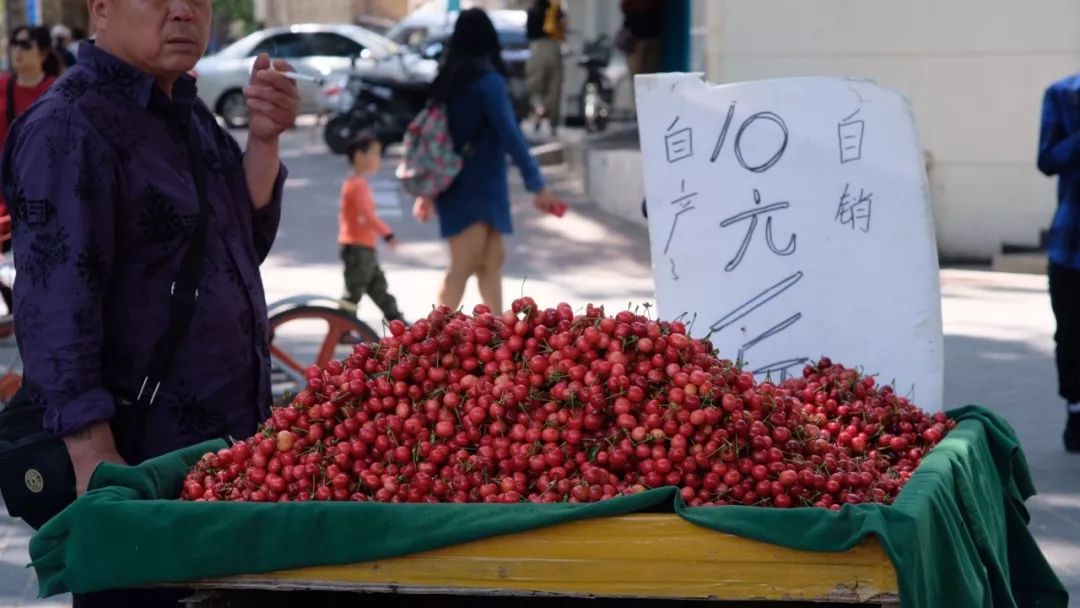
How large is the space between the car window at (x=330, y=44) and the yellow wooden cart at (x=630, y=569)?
922 inches

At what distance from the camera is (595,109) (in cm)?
2011

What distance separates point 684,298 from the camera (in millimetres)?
Result: 4711

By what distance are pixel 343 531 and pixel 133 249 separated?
0.79 m

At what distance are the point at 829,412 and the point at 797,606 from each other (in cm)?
82

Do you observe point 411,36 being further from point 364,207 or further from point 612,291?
point 364,207

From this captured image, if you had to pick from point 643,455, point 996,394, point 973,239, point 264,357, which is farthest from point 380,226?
point 643,455

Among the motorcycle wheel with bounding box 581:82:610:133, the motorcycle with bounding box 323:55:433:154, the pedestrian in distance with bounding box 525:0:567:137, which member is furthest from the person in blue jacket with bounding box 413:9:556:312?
the motorcycle with bounding box 323:55:433:154

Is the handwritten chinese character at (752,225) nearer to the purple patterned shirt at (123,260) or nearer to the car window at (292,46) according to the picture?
the purple patterned shirt at (123,260)

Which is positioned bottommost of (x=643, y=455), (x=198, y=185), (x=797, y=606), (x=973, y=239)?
(x=973, y=239)

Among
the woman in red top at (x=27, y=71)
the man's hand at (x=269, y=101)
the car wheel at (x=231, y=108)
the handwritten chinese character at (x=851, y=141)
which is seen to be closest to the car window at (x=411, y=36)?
the car wheel at (x=231, y=108)

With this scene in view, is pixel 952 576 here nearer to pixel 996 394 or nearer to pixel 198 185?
pixel 198 185

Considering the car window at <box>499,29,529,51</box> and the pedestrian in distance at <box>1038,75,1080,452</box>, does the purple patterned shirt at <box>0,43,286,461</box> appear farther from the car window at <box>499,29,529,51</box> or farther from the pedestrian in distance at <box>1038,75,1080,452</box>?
the car window at <box>499,29,529,51</box>

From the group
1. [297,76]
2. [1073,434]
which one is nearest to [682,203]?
[297,76]

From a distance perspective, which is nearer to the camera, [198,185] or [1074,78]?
[198,185]
